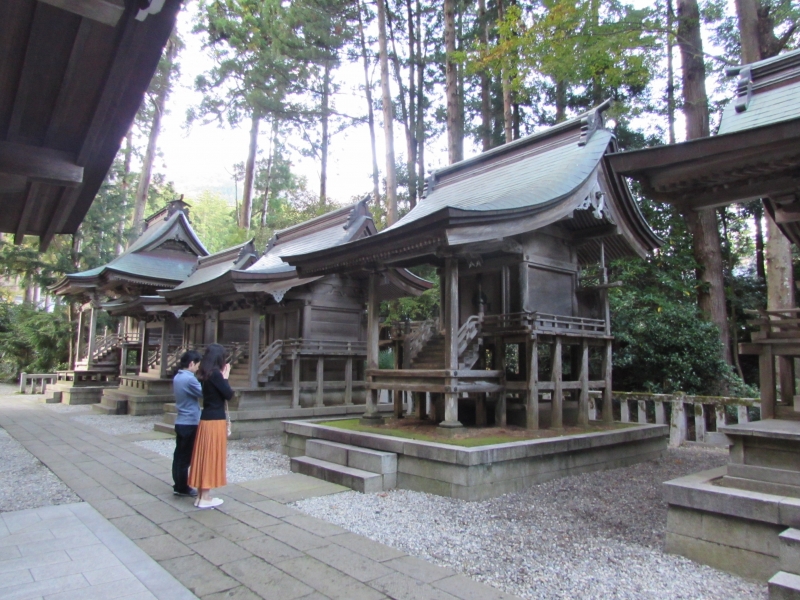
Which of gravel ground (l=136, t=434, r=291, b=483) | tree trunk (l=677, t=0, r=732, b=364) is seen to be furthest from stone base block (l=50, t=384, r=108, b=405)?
tree trunk (l=677, t=0, r=732, b=364)

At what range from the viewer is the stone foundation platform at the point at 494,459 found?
5.98 m

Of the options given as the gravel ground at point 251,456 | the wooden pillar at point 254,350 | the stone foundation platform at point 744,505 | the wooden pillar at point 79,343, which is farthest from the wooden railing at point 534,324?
the wooden pillar at point 79,343

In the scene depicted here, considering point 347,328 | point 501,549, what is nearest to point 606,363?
point 501,549

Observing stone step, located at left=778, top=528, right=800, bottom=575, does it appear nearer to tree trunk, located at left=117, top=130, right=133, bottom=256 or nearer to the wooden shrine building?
the wooden shrine building

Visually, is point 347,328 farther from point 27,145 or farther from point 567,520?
point 27,145

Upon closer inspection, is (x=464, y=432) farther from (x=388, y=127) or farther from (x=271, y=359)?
(x=388, y=127)

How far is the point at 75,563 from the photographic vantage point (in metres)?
3.93

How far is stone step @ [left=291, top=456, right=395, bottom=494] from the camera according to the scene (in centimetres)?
639

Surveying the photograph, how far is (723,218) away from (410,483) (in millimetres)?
20241

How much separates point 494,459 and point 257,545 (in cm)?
293

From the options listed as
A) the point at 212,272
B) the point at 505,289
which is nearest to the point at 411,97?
the point at 212,272

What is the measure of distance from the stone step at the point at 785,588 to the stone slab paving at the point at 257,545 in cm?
160

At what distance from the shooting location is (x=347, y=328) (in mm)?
13469

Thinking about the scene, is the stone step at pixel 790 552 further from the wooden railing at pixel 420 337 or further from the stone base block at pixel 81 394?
the stone base block at pixel 81 394
